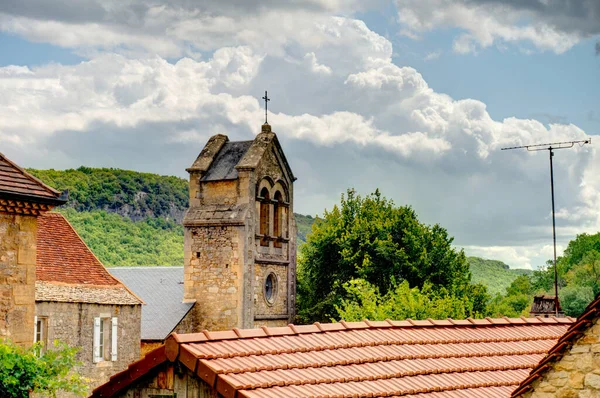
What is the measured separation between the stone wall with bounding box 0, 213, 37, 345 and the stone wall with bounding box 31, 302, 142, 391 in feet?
32.1

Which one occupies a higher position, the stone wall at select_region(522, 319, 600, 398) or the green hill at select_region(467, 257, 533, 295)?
the green hill at select_region(467, 257, 533, 295)

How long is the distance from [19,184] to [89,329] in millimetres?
13667

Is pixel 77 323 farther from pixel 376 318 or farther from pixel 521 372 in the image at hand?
pixel 521 372

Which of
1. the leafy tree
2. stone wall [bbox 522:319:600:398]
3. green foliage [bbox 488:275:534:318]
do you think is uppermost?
the leafy tree

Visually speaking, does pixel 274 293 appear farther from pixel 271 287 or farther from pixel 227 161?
pixel 227 161

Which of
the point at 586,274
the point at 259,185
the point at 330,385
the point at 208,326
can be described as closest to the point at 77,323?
the point at 208,326

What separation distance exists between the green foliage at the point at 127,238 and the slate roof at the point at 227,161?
1181 inches

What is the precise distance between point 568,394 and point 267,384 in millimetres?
3309

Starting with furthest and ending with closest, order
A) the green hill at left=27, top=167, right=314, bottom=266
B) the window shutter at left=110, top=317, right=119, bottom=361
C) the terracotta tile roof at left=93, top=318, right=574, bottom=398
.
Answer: the green hill at left=27, top=167, right=314, bottom=266, the window shutter at left=110, top=317, right=119, bottom=361, the terracotta tile roof at left=93, top=318, right=574, bottom=398

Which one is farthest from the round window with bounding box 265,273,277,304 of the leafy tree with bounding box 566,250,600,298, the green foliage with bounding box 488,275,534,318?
the green foliage with bounding box 488,275,534,318

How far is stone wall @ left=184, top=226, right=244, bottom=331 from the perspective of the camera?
41406mm

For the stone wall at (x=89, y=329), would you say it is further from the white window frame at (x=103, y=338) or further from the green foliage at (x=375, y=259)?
the green foliage at (x=375, y=259)

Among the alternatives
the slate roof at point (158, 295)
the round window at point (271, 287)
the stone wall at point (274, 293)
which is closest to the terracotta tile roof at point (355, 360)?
the slate roof at point (158, 295)

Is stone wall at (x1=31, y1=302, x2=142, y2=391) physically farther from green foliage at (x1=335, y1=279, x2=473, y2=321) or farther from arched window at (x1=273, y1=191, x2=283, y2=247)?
arched window at (x1=273, y1=191, x2=283, y2=247)
